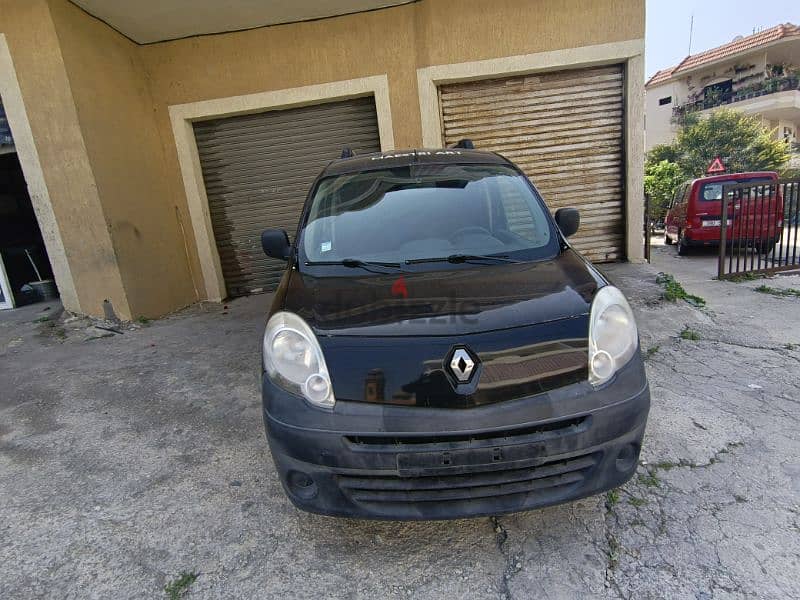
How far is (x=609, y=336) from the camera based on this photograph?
183cm

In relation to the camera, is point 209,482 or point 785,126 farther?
point 785,126

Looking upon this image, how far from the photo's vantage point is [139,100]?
604 cm

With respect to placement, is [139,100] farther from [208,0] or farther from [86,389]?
[86,389]

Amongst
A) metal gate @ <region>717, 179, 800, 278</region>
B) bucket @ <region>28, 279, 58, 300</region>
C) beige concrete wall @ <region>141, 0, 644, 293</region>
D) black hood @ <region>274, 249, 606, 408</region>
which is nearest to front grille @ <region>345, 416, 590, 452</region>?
black hood @ <region>274, 249, 606, 408</region>

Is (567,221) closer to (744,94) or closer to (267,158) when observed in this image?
(267,158)

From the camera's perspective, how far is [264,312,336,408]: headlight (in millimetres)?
1727

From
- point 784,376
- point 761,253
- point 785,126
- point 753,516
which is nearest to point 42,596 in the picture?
point 753,516

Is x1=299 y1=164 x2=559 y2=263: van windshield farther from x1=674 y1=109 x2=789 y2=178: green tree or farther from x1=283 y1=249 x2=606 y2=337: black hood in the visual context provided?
x1=674 y1=109 x2=789 y2=178: green tree

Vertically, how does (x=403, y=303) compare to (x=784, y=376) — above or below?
above

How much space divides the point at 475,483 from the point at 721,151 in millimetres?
24052

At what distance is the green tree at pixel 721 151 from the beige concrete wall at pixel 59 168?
18728mm

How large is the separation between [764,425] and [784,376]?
87 cm

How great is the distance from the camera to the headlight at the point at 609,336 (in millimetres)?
1747

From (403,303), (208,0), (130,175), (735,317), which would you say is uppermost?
(208,0)
